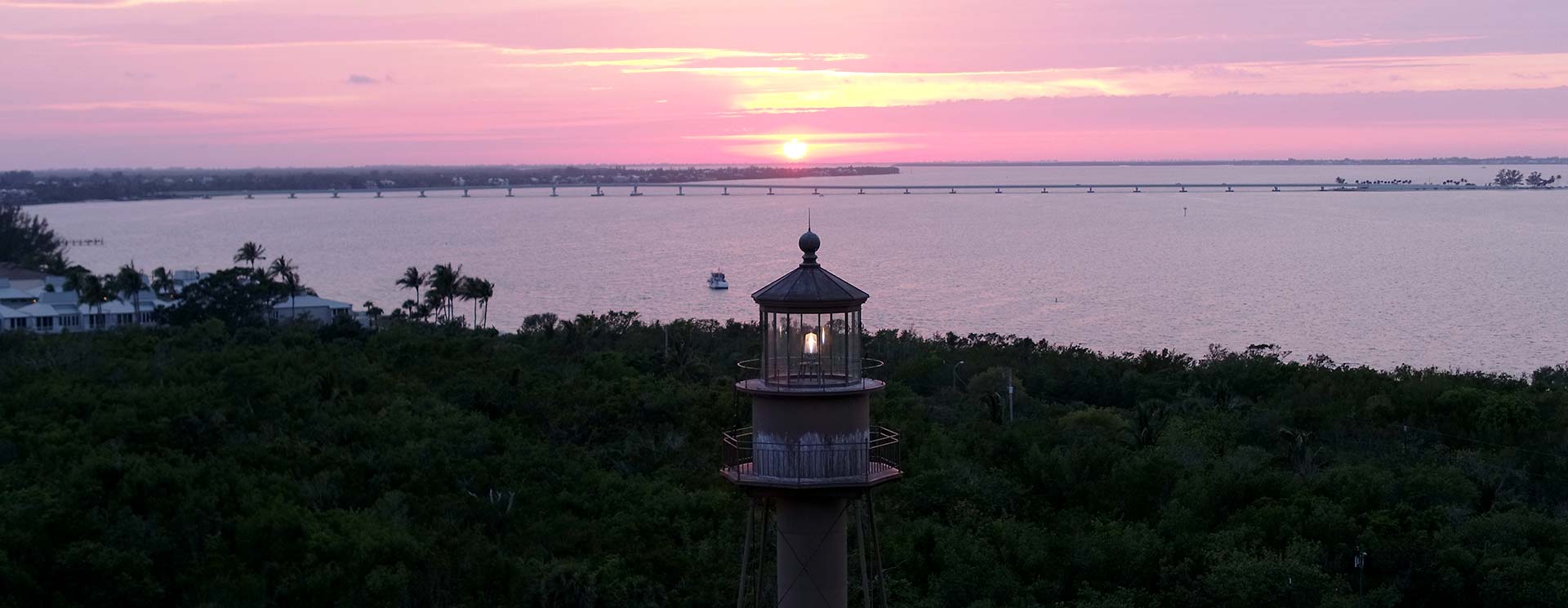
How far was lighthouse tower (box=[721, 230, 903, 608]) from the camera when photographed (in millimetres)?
12508

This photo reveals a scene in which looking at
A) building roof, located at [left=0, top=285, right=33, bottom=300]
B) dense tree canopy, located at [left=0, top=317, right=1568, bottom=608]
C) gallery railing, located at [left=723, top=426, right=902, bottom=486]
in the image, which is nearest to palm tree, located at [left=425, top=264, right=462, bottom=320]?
building roof, located at [left=0, top=285, right=33, bottom=300]

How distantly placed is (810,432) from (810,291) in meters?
1.15

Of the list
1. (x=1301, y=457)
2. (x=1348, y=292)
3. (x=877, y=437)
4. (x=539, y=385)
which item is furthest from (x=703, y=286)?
(x=877, y=437)

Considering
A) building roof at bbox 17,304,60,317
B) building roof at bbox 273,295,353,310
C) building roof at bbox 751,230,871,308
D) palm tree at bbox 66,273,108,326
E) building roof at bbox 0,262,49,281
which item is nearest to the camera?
building roof at bbox 751,230,871,308

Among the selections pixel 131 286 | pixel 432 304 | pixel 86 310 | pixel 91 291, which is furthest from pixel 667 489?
pixel 86 310

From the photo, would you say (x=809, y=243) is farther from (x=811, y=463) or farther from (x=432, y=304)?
(x=432, y=304)

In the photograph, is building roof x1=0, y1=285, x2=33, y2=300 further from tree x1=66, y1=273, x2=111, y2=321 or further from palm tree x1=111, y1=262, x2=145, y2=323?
palm tree x1=111, y1=262, x2=145, y2=323

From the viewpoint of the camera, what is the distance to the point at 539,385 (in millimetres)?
39938

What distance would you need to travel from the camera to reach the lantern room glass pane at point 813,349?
1281 cm

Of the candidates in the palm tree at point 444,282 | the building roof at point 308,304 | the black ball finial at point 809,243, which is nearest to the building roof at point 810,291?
the black ball finial at point 809,243

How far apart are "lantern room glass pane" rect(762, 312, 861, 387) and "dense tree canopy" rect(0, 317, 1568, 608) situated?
11.8 metres

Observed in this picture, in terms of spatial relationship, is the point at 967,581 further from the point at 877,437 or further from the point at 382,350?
the point at 382,350

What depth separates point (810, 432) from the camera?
12.5 m

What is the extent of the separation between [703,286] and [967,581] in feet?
257
